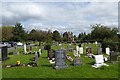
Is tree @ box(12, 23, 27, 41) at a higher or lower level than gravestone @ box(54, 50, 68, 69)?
higher

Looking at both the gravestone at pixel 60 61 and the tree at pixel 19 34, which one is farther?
the tree at pixel 19 34

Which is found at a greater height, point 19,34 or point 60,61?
point 19,34

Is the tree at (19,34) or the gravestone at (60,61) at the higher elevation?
the tree at (19,34)

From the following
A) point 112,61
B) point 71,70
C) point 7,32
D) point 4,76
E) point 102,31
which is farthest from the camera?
point 7,32

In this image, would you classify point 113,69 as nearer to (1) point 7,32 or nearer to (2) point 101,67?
(2) point 101,67

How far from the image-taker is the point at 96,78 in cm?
1314

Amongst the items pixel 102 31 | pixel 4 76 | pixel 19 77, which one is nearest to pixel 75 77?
pixel 19 77

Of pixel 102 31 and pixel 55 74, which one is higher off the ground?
pixel 102 31

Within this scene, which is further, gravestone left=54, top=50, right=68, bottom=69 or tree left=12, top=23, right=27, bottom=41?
tree left=12, top=23, right=27, bottom=41

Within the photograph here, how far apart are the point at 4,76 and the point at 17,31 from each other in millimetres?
67430

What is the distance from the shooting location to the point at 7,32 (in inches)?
3915

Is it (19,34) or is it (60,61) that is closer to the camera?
(60,61)

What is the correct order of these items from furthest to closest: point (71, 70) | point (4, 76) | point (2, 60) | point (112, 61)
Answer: point (2, 60)
point (112, 61)
point (71, 70)
point (4, 76)

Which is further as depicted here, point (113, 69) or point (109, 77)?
point (113, 69)
